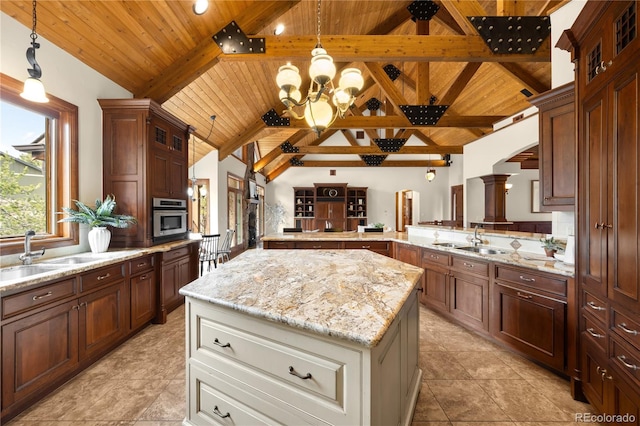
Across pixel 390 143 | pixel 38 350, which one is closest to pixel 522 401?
pixel 38 350

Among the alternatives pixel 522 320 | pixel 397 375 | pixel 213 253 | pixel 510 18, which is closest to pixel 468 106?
pixel 510 18

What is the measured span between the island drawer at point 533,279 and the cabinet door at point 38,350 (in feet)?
11.6

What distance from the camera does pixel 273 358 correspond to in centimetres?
108

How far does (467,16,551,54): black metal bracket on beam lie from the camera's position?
10.3 feet

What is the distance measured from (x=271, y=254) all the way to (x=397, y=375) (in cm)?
137

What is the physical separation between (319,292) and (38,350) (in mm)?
1975

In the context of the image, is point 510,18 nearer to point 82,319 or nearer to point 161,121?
point 161,121

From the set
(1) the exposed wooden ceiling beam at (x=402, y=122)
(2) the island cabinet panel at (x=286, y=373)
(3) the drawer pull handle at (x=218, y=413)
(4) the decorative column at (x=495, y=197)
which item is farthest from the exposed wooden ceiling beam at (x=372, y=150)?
(3) the drawer pull handle at (x=218, y=413)

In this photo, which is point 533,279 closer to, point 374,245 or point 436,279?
point 436,279

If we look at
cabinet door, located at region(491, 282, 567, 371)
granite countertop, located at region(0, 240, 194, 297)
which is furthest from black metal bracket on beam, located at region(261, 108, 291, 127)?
cabinet door, located at region(491, 282, 567, 371)

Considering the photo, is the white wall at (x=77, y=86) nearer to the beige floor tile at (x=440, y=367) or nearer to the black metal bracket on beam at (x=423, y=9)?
the beige floor tile at (x=440, y=367)

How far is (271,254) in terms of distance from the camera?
7.63 feet

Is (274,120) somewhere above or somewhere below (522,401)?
above

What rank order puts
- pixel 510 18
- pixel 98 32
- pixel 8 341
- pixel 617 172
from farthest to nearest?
1. pixel 510 18
2. pixel 98 32
3. pixel 8 341
4. pixel 617 172
